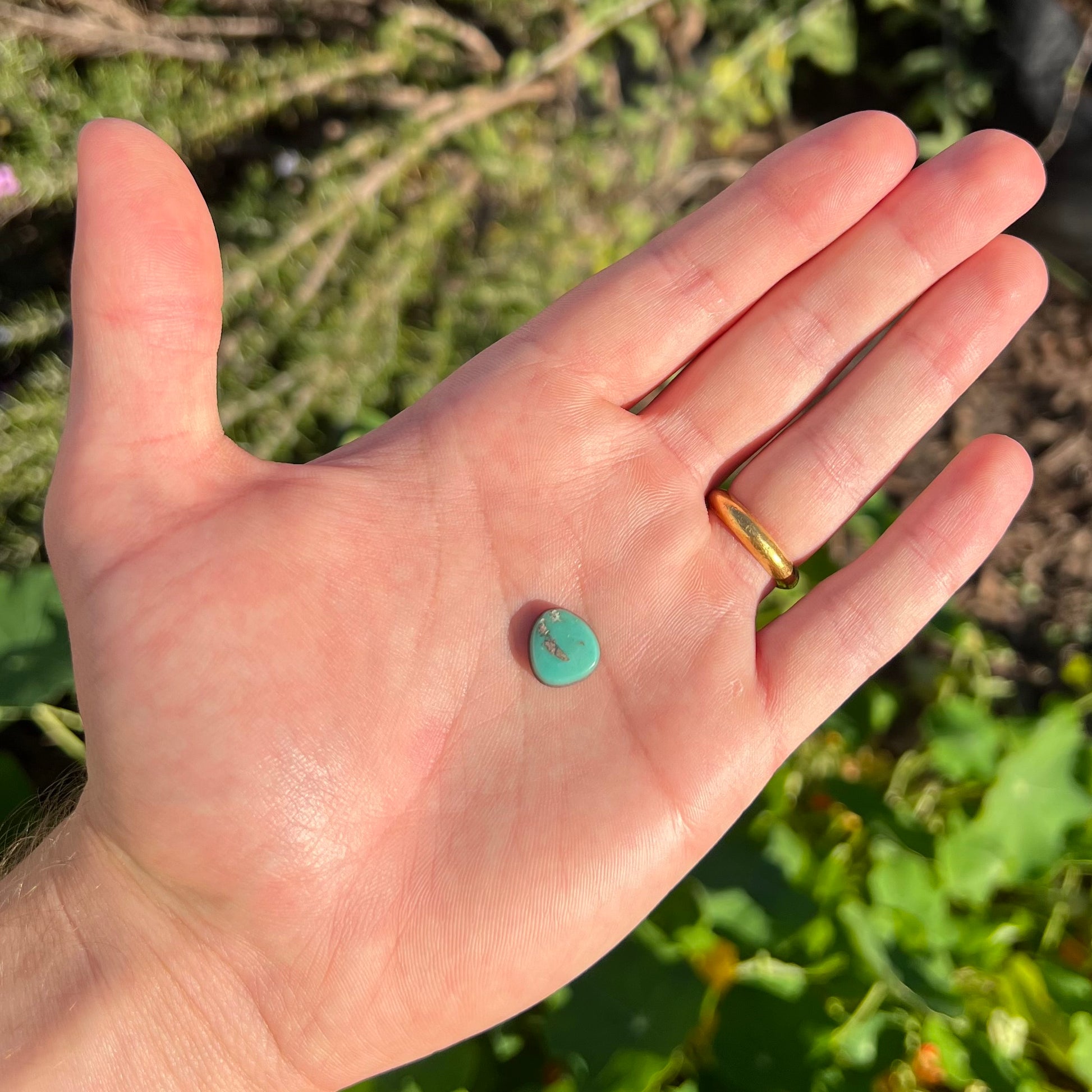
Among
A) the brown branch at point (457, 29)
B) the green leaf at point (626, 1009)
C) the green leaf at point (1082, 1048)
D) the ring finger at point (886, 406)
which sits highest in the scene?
the brown branch at point (457, 29)

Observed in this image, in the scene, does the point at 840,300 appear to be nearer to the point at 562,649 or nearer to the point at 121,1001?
the point at 562,649

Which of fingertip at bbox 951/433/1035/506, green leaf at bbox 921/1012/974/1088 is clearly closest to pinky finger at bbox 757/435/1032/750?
fingertip at bbox 951/433/1035/506

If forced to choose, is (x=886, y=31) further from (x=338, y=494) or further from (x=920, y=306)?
(x=338, y=494)

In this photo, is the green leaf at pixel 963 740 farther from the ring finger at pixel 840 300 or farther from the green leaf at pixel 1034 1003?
the ring finger at pixel 840 300

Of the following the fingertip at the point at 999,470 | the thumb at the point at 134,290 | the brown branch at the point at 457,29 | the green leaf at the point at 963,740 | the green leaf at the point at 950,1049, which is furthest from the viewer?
the brown branch at the point at 457,29

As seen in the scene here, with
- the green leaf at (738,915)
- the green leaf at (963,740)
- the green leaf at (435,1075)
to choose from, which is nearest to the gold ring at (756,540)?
the green leaf at (738,915)

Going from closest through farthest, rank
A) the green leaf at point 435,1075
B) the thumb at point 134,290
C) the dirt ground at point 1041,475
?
the thumb at point 134,290 < the green leaf at point 435,1075 < the dirt ground at point 1041,475

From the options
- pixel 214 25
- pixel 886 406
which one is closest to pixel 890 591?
pixel 886 406
